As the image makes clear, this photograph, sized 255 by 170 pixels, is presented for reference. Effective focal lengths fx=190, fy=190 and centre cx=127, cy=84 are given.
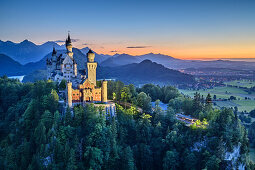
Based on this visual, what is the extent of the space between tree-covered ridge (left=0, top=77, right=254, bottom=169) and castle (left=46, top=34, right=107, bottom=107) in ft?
12.2

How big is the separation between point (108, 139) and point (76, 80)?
21602 millimetres

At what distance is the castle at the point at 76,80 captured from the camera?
43.0 meters

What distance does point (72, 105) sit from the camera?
41.9 meters

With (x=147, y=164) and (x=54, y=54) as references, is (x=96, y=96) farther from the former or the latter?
(x=54, y=54)

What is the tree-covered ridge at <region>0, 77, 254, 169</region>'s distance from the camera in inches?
1334

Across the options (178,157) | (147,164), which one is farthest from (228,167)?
(147,164)

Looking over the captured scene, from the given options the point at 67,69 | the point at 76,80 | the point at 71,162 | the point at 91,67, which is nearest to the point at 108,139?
the point at 71,162

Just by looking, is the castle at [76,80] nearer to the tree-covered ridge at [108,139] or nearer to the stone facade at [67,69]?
the stone facade at [67,69]

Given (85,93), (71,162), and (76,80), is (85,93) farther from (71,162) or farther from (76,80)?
(71,162)

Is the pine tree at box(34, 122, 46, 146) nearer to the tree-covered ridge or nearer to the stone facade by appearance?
the tree-covered ridge

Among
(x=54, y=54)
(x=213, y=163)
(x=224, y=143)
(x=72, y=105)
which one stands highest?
(x=54, y=54)

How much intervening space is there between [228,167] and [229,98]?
96.2m

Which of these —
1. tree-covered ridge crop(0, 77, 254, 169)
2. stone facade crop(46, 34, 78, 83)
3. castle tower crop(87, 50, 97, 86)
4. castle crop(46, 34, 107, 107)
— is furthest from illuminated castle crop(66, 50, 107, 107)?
stone facade crop(46, 34, 78, 83)

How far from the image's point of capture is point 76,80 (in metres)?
52.8
